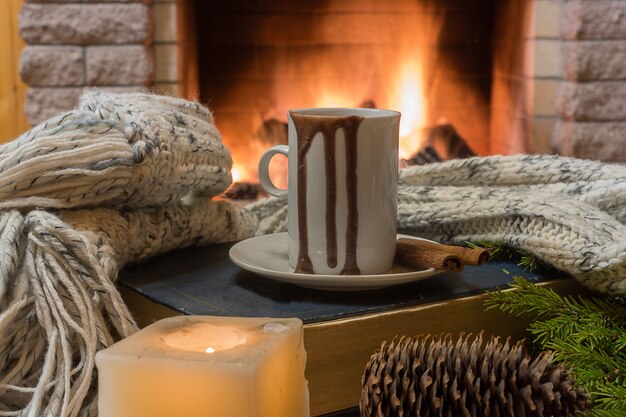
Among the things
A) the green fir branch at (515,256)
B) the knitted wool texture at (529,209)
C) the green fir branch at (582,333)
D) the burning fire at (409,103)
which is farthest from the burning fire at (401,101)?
the green fir branch at (582,333)

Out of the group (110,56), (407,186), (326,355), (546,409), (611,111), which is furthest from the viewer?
A: (611,111)

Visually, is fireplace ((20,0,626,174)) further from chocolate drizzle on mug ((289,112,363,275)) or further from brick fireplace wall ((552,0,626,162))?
chocolate drizzle on mug ((289,112,363,275))

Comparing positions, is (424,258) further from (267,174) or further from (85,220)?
(85,220)

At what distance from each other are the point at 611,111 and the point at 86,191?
166 cm

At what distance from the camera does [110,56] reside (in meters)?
1.95

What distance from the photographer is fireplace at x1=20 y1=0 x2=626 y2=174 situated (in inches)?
77.2

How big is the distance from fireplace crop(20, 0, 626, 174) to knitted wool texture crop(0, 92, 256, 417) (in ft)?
3.80

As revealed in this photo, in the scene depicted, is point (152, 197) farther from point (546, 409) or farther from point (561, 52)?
point (561, 52)

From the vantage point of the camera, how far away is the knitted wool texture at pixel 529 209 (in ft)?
2.50

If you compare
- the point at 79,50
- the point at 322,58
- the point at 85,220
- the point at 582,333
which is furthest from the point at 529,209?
the point at 322,58

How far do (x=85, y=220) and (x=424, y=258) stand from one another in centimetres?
29

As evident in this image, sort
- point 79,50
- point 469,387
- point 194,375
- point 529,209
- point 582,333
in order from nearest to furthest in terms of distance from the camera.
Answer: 1. point 194,375
2. point 469,387
3. point 582,333
4. point 529,209
5. point 79,50

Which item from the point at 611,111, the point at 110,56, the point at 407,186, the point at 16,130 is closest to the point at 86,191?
the point at 407,186

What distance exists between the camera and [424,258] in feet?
2.45
